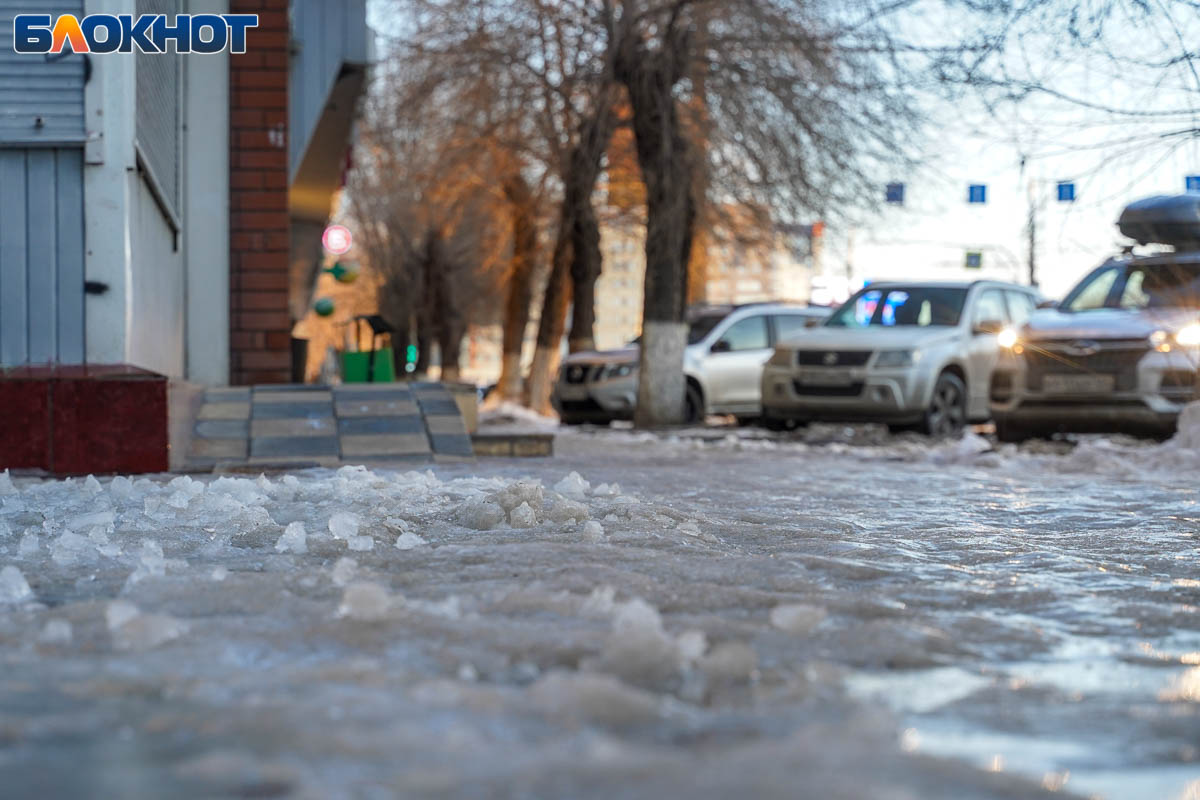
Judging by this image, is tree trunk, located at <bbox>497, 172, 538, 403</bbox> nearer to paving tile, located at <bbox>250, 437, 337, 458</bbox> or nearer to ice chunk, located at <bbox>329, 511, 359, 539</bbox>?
paving tile, located at <bbox>250, 437, 337, 458</bbox>

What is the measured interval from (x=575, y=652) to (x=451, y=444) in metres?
5.34

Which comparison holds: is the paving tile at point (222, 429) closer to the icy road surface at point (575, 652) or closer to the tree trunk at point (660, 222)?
the icy road surface at point (575, 652)

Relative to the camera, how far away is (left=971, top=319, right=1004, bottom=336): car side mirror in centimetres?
1320

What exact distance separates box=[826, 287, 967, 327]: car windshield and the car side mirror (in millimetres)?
233

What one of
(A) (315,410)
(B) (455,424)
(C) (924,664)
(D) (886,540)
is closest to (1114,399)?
(B) (455,424)

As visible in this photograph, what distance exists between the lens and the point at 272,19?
10383 millimetres

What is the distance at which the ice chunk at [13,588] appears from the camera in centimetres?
307

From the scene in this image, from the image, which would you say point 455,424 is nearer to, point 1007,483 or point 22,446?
point 22,446

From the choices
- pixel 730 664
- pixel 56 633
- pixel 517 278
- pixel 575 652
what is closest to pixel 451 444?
pixel 56 633

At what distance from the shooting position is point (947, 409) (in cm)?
1325

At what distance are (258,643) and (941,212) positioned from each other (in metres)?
15.3

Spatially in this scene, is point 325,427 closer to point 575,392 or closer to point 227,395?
point 227,395

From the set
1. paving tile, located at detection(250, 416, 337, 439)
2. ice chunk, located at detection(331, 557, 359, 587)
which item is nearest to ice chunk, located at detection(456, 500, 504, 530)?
ice chunk, located at detection(331, 557, 359, 587)

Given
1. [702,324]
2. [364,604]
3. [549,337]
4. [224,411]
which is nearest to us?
[364,604]
